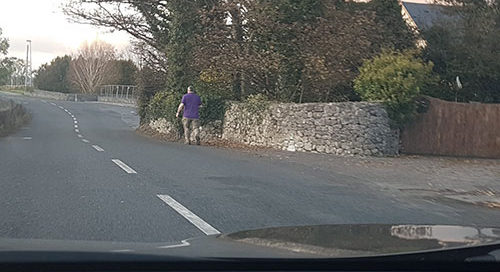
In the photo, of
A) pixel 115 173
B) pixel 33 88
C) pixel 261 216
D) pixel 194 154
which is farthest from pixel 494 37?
pixel 33 88

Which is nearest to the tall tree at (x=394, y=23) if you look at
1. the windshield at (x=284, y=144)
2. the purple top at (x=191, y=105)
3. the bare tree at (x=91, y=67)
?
the windshield at (x=284, y=144)

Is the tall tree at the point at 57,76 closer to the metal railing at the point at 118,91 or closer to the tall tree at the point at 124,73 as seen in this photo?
the metal railing at the point at 118,91

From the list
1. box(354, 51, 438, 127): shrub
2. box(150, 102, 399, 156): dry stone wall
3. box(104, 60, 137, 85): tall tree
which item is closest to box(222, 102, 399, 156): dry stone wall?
box(150, 102, 399, 156): dry stone wall

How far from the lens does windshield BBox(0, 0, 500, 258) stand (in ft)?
23.1

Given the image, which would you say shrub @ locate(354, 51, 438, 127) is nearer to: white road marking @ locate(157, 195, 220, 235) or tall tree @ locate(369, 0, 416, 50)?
tall tree @ locate(369, 0, 416, 50)

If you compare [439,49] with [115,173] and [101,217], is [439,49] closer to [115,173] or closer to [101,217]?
[115,173]

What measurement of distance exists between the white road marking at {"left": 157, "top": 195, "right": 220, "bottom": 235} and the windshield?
0.14ft

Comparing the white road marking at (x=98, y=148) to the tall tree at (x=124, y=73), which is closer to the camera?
the white road marking at (x=98, y=148)

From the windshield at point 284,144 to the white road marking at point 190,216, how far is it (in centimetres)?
4

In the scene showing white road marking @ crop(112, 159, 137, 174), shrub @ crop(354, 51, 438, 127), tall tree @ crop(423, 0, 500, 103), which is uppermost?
tall tree @ crop(423, 0, 500, 103)

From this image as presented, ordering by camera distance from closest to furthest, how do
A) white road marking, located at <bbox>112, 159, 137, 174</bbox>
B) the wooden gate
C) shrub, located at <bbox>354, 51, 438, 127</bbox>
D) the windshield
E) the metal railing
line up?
the windshield
white road marking, located at <bbox>112, 159, 137, 174</bbox>
shrub, located at <bbox>354, 51, 438, 127</bbox>
the wooden gate
the metal railing

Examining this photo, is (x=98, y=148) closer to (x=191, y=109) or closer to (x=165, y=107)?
(x=191, y=109)

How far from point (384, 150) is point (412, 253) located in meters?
15.7

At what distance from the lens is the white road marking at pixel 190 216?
749cm
